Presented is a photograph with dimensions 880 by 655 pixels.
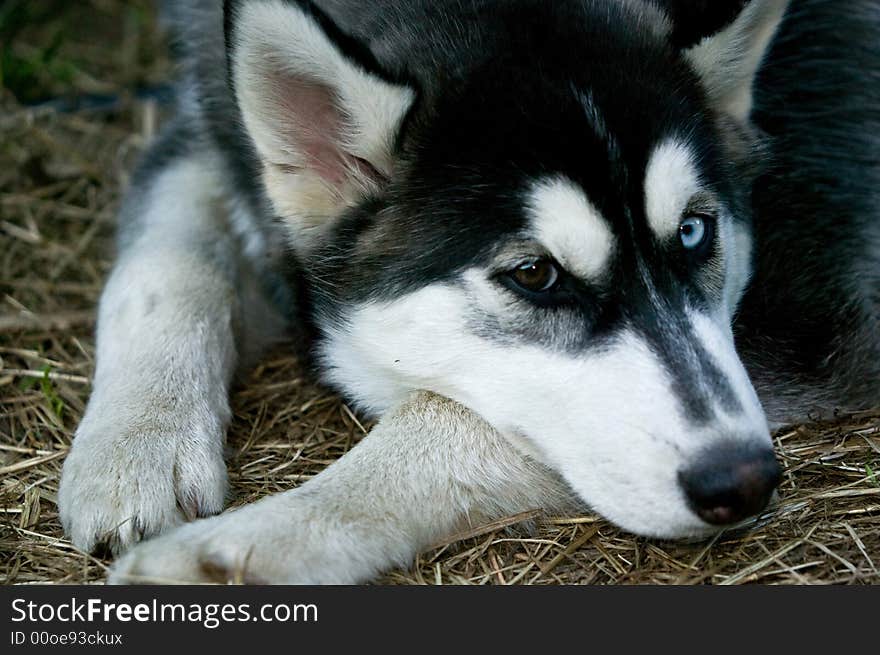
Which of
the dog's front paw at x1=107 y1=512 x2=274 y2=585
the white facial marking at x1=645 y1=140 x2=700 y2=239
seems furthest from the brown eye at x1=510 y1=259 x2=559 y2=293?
the dog's front paw at x1=107 y1=512 x2=274 y2=585

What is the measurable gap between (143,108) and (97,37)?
3.43ft

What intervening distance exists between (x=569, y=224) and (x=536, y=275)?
0.16 m

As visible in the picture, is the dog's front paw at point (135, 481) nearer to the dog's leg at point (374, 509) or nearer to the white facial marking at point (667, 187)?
the dog's leg at point (374, 509)

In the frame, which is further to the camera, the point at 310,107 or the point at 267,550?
the point at 310,107

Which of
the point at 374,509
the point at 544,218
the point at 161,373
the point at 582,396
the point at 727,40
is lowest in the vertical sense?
the point at 161,373

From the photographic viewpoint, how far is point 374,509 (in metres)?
2.84

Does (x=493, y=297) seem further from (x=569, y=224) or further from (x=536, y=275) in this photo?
(x=569, y=224)

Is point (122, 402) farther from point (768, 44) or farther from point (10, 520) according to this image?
point (768, 44)

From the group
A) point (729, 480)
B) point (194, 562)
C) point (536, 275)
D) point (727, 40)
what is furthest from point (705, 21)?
point (194, 562)

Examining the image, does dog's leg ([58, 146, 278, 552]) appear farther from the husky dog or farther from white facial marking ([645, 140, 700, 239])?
white facial marking ([645, 140, 700, 239])

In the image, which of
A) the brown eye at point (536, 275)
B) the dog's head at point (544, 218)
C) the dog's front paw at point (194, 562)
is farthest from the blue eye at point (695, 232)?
the dog's front paw at point (194, 562)

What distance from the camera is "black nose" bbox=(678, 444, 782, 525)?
8.30ft

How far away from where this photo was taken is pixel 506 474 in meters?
3.03

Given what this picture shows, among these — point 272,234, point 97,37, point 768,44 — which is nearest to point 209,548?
point 272,234
